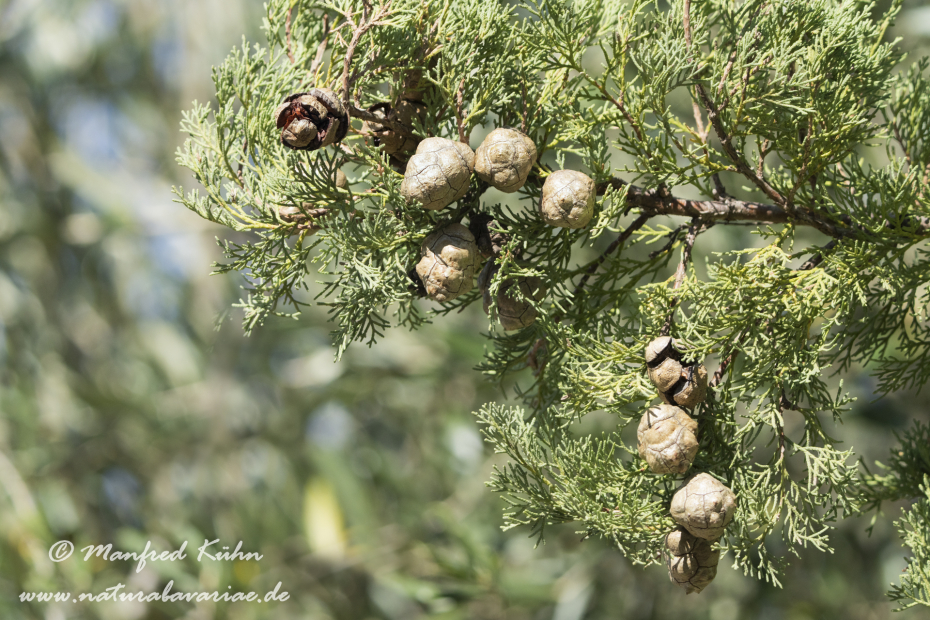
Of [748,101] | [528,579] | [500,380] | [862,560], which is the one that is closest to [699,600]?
[862,560]

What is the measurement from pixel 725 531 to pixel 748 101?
29 cm

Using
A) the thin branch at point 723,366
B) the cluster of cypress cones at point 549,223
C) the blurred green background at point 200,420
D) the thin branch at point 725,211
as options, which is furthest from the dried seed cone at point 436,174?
the blurred green background at point 200,420

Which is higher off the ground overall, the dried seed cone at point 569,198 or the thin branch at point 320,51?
the thin branch at point 320,51

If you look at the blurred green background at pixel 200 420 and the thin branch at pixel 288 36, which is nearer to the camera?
the thin branch at pixel 288 36

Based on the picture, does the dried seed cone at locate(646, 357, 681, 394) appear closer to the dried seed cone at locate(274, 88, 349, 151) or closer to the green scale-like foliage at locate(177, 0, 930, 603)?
the green scale-like foliage at locate(177, 0, 930, 603)

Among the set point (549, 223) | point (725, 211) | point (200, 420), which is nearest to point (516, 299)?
point (549, 223)

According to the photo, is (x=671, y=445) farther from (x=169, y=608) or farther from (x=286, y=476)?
(x=286, y=476)

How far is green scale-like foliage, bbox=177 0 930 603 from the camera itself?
1.57 ft

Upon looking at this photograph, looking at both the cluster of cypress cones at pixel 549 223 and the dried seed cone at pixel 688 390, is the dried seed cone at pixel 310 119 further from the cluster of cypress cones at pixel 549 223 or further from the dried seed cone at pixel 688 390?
the dried seed cone at pixel 688 390

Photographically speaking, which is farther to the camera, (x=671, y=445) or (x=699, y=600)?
(x=699, y=600)

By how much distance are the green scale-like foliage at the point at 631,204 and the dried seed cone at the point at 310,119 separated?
34mm

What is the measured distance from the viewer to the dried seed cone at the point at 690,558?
1.61 feet

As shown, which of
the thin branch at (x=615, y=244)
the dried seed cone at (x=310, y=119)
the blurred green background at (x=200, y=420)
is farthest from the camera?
the blurred green background at (x=200, y=420)

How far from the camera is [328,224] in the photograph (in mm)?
494
